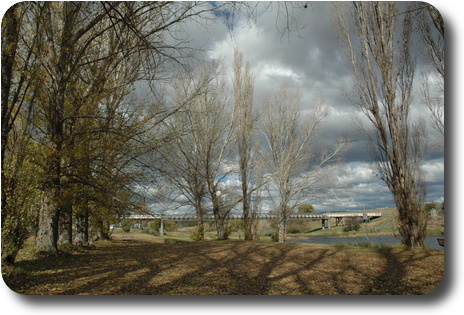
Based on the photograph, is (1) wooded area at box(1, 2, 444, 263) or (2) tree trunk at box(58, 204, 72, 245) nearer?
(1) wooded area at box(1, 2, 444, 263)

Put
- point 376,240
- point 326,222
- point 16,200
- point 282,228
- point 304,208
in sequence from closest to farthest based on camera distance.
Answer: point 16,200
point 376,240
point 326,222
point 304,208
point 282,228

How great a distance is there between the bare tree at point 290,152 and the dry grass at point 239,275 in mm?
5155

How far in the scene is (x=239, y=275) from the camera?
3684 millimetres

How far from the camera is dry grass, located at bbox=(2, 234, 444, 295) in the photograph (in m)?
3.03

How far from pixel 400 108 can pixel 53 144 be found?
16.9 ft

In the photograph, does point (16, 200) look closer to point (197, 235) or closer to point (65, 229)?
point (65, 229)

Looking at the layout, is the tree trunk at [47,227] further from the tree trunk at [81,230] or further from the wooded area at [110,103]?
the tree trunk at [81,230]

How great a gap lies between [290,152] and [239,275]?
7065 millimetres

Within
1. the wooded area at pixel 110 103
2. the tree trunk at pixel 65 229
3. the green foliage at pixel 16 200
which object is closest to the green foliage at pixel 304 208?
the wooded area at pixel 110 103

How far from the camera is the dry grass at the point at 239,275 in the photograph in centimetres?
303

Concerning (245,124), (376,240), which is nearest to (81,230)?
(245,124)

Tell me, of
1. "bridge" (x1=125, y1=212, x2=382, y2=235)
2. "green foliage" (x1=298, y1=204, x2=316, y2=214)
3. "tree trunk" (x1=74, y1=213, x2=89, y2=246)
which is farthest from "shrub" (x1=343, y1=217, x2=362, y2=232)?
"tree trunk" (x1=74, y1=213, x2=89, y2=246)

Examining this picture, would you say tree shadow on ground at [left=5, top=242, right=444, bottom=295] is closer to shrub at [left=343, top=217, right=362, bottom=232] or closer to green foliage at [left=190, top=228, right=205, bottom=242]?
shrub at [left=343, top=217, right=362, bottom=232]

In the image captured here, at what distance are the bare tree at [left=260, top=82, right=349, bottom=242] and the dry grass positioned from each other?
5155 mm
